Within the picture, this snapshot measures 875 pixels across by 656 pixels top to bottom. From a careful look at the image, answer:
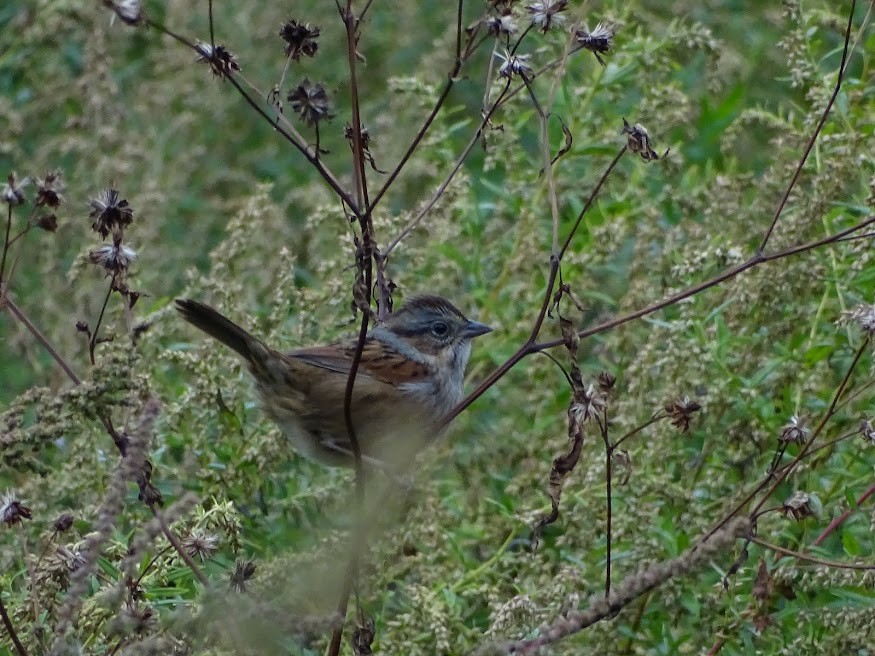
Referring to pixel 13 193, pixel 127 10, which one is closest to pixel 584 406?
pixel 127 10

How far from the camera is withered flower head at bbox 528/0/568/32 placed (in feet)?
8.80

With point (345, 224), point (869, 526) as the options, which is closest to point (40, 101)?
point (345, 224)

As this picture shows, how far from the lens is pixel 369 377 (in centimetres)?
418

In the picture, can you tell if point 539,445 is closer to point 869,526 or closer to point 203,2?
point 869,526

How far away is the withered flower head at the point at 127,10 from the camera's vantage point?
2.25m

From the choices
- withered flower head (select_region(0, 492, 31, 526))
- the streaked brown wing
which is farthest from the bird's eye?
withered flower head (select_region(0, 492, 31, 526))

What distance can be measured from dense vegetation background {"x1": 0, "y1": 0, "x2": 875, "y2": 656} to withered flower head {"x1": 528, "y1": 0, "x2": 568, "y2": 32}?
123mm

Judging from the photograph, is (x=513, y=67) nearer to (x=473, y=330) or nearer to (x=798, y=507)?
(x=798, y=507)

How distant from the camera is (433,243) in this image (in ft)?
14.1

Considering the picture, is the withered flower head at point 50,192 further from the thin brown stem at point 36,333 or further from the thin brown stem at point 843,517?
the thin brown stem at point 843,517

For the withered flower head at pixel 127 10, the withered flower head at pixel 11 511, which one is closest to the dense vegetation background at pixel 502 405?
the withered flower head at pixel 11 511

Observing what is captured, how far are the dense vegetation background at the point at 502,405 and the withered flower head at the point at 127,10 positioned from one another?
0.46 m

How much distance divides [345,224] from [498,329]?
2.00 feet

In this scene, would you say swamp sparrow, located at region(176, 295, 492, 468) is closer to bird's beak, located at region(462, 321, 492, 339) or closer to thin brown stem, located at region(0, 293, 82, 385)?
bird's beak, located at region(462, 321, 492, 339)
